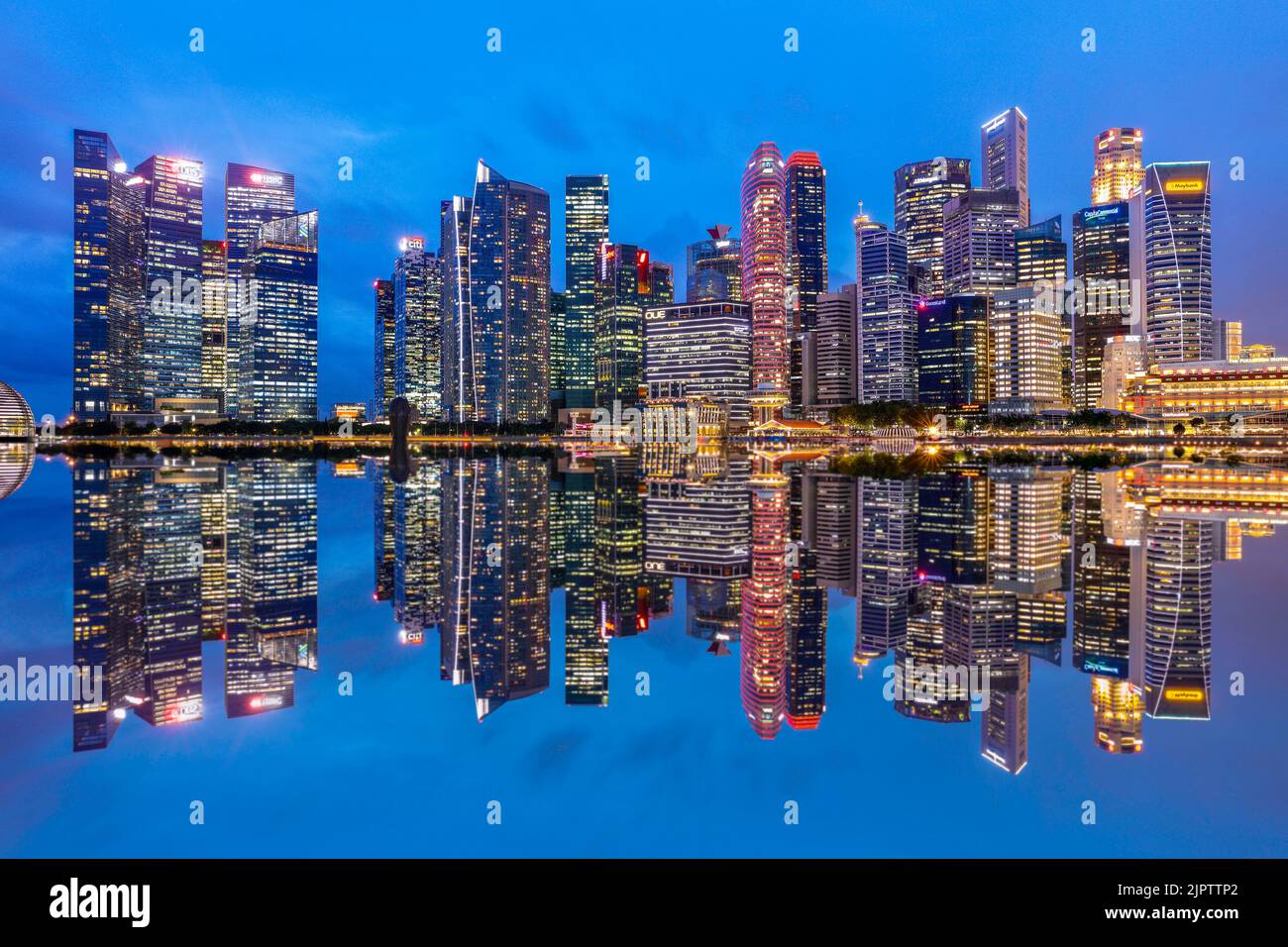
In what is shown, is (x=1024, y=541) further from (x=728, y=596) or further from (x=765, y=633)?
(x=765, y=633)

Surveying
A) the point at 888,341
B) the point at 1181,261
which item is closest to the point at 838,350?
the point at 888,341

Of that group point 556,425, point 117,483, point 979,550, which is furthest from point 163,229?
point 979,550

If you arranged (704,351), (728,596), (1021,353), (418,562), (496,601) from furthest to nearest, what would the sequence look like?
(1021,353)
(704,351)
(418,562)
(728,596)
(496,601)

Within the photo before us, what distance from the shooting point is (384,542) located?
1625cm

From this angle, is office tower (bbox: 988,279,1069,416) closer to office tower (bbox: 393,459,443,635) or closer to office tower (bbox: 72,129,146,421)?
office tower (bbox: 393,459,443,635)

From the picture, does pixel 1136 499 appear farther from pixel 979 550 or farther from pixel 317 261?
pixel 317 261

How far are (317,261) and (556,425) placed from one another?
7694 cm

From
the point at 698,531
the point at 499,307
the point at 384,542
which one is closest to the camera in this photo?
the point at 384,542

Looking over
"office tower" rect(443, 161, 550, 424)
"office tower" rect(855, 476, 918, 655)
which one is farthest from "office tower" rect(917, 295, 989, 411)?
"office tower" rect(855, 476, 918, 655)

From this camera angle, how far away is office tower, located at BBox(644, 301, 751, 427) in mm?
151500

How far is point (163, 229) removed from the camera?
580 ft

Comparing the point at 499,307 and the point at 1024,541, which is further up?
the point at 499,307

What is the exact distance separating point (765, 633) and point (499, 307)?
573ft

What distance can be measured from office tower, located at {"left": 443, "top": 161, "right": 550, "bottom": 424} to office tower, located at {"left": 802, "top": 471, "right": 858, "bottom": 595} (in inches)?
5688
